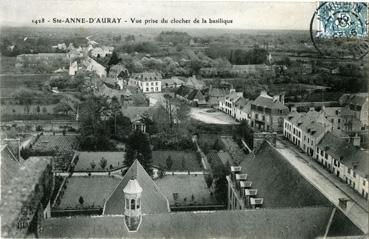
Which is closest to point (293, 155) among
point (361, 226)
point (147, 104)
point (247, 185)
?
point (247, 185)

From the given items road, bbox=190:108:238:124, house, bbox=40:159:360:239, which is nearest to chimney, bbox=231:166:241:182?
road, bbox=190:108:238:124

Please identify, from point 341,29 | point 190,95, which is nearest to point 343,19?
point 341,29

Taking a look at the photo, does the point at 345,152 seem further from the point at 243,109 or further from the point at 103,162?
the point at 103,162

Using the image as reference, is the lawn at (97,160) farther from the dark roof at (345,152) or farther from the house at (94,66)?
the dark roof at (345,152)

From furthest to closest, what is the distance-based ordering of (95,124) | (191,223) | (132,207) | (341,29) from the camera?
(95,124), (341,29), (191,223), (132,207)

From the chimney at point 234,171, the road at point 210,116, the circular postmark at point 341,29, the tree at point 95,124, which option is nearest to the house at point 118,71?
the tree at point 95,124

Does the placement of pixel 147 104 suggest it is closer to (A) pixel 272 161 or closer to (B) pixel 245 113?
(B) pixel 245 113
